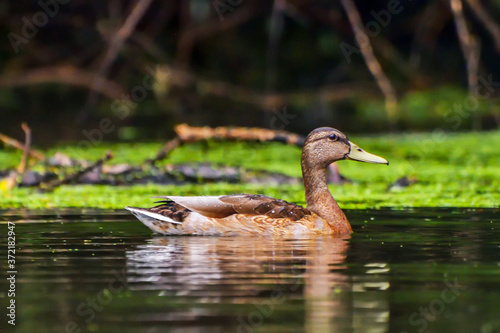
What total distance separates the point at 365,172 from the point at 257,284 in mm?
7046

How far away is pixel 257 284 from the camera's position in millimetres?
5879

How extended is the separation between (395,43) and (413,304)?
18.7 m

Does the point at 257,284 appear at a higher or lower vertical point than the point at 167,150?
lower

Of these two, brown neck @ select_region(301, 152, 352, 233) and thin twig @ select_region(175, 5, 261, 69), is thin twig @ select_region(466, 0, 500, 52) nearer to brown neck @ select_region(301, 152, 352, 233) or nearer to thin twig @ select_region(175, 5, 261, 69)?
thin twig @ select_region(175, 5, 261, 69)

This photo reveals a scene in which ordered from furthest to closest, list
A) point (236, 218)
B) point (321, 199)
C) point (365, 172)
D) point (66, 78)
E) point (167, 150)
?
1. point (66, 78)
2. point (365, 172)
3. point (167, 150)
4. point (321, 199)
5. point (236, 218)

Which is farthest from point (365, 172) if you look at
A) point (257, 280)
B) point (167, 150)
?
point (257, 280)

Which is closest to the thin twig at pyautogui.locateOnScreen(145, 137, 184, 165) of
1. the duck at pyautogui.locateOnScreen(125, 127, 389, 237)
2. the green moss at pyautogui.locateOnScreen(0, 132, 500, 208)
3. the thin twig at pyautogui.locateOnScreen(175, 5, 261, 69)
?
the green moss at pyautogui.locateOnScreen(0, 132, 500, 208)

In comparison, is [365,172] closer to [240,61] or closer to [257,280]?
[257,280]

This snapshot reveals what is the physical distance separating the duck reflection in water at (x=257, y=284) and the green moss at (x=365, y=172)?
244 cm

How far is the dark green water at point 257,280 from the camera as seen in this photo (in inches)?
197

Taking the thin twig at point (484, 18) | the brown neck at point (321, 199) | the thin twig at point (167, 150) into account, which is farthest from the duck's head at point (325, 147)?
the thin twig at point (484, 18)

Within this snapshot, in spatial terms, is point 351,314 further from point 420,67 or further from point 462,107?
point 420,67

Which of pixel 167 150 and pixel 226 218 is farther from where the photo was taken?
pixel 167 150

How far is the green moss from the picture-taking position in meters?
10.1
